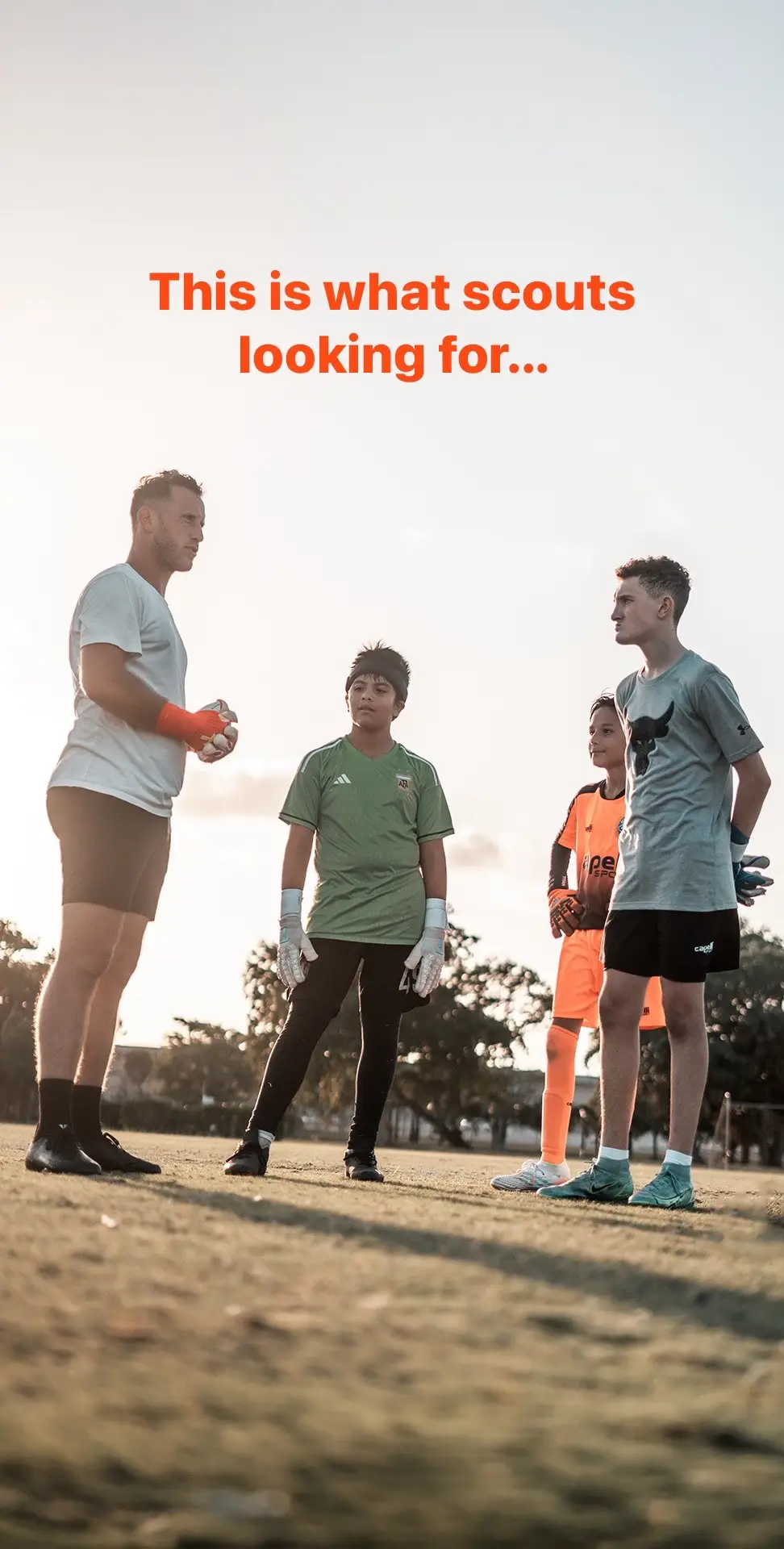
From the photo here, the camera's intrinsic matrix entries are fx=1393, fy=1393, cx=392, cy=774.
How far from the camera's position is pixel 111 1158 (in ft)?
18.4

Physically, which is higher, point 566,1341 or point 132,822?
point 132,822

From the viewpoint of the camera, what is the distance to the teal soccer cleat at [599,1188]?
5848 millimetres

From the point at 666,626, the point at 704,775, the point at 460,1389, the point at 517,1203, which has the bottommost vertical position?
the point at 517,1203

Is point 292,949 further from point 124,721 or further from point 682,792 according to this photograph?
point 682,792

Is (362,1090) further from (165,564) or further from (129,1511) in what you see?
(129,1511)

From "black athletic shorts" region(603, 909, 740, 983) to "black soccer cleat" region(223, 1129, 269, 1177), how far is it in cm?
172

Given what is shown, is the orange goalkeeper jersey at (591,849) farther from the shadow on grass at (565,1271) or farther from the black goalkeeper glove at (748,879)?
the shadow on grass at (565,1271)

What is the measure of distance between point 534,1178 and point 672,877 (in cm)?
192

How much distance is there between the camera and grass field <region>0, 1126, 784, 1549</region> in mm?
1329

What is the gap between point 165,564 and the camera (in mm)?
6098

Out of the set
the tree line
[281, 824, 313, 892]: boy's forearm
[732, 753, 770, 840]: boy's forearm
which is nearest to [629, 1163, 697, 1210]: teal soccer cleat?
[732, 753, 770, 840]: boy's forearm

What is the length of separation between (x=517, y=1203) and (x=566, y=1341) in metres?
3.16

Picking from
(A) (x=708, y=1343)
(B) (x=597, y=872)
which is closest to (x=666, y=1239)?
(A) (x=708, y=1343)

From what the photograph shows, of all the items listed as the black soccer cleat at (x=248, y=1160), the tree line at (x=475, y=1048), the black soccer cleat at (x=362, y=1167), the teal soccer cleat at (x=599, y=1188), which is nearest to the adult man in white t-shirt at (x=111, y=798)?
the black soccer cleat at (x=248, y=1160)
